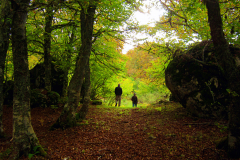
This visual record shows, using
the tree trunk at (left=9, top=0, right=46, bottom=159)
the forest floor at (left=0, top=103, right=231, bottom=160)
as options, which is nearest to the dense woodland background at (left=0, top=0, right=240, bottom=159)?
the tree trunk at (left=9, top=0, right=46, bottom=159)

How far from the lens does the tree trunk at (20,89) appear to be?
3.40m

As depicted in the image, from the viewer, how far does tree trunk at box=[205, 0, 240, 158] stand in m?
2.92

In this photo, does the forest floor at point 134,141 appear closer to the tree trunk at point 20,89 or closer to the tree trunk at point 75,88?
the tree trunk at point 75,88

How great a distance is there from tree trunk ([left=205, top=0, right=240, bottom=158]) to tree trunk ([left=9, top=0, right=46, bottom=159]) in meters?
4.37

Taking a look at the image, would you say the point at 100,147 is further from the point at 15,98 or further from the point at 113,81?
the point at 113,81

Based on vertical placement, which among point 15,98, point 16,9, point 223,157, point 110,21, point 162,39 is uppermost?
point 110,21

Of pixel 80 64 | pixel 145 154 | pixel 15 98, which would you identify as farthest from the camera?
pixel 80 64

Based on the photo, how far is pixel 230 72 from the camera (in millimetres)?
2982

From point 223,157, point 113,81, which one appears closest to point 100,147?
point 223,157

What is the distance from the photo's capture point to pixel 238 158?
2.94 m

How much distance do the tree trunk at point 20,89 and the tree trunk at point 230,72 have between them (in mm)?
4371

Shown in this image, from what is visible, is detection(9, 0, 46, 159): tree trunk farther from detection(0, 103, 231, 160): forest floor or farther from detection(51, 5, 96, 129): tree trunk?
detection(51, 5, 96, 129): tree trunk

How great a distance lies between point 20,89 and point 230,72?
15.9 feet

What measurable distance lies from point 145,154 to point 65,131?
3168 millimetres
